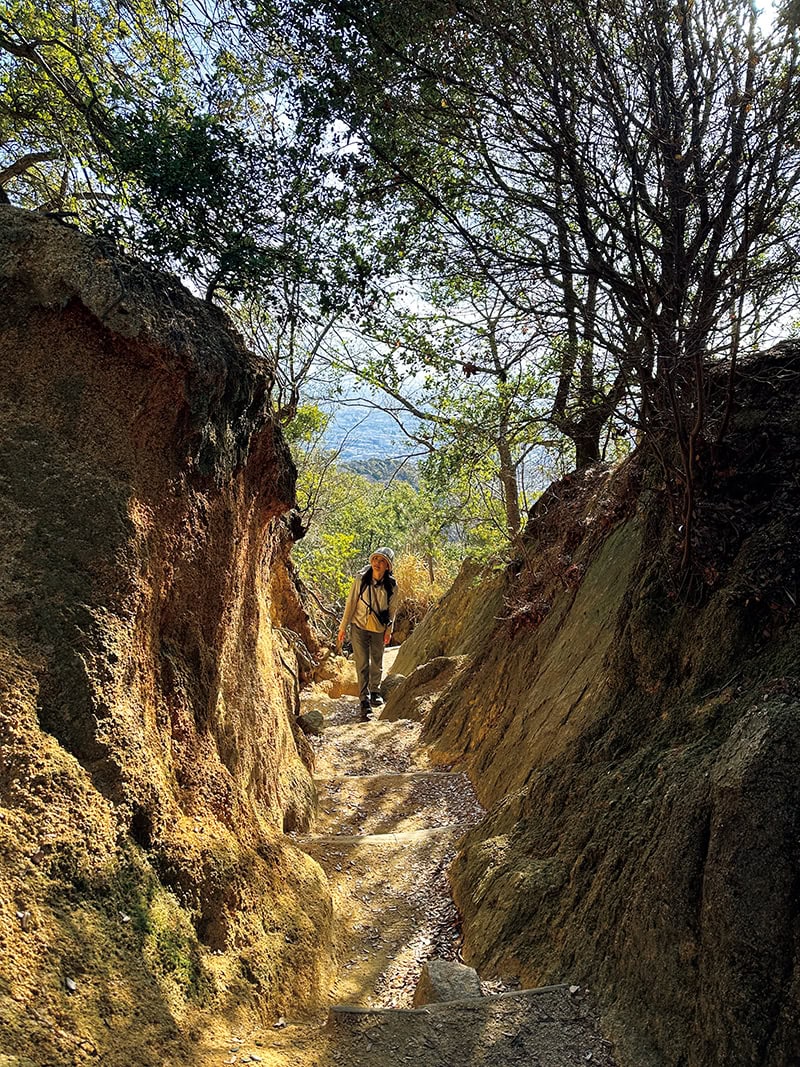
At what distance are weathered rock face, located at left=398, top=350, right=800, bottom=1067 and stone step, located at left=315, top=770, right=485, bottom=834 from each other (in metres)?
0.71

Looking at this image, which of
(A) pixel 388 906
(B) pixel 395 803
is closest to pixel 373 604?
(B) pixel 395 803

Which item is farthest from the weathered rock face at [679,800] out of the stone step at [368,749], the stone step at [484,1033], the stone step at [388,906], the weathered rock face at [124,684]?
the stone step at [368,749]

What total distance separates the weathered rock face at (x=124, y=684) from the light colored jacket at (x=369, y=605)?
532cm

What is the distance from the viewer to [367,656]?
10930 mm

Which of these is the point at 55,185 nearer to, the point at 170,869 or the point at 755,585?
the point at 170,869

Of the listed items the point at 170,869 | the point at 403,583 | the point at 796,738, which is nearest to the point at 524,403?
the point at 796,738

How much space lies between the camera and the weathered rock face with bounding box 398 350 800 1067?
2291 mm

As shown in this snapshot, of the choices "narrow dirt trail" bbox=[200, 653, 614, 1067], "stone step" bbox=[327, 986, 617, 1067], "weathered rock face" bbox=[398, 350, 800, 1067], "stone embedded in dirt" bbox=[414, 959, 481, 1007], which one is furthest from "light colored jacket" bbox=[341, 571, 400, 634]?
"stone step" bbox=[327, 986, 617, 1067]

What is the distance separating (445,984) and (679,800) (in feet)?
4.77

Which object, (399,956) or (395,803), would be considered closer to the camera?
(399,956)

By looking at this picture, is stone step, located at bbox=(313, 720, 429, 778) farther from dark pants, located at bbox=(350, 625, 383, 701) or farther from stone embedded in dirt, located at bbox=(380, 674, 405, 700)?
stone embedded in dirt, located at bbox=(380, 674, 405, 700)

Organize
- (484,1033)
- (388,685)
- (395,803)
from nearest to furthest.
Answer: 1. (484,1033)
2. (395,803)
3. (388,685)

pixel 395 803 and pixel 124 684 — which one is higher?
pixel 124 684

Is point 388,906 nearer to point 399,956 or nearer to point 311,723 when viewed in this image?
point 399,956
